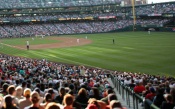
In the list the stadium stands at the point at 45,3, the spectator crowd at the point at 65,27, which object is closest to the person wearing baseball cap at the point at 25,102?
the spectator crowd at the point at 65,27

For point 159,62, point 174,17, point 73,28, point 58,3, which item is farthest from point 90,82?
point 58,3

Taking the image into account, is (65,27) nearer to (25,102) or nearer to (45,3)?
(45,3)

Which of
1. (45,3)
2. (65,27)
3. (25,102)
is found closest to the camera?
(25,102)

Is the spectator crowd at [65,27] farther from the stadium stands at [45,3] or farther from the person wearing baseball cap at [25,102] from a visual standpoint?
the person wearing baseball cap at [25,102]

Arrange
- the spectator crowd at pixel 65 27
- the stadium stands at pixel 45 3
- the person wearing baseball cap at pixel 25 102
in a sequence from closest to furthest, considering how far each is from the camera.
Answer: the person wearing baseball cap at pixel 25 102
the spectator crowd at pixel 65 27
the stadium stands at pixel 45 3

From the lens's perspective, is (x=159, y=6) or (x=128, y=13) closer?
(x=159, y=6)

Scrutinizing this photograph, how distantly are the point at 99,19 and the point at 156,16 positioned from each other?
82.1ft

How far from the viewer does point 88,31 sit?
100375 mm

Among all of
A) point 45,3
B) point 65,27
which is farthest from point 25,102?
point 45,3

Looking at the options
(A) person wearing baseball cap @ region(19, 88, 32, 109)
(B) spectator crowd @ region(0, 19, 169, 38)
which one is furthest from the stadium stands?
(A) person wearing baseball cap @ region(19, 88, 32, 109)

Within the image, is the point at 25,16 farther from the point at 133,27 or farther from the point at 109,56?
the point at 109,56

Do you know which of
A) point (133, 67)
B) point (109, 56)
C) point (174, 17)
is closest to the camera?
point (133, 67)

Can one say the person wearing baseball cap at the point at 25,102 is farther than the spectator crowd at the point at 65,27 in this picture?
No

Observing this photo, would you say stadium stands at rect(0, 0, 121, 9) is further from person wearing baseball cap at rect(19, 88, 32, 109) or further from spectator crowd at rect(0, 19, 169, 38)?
person wearing baseball cap at rect(19, 88, 32, 109)
